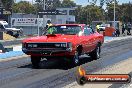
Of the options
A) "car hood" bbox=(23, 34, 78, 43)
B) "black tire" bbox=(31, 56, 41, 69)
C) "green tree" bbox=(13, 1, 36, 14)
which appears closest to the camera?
"car hood" bbox=(23, 34, 78, 43)

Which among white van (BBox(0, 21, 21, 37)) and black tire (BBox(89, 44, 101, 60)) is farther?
white van (BBox(0, 21, 21, 37))

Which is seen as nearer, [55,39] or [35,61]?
[55,39]

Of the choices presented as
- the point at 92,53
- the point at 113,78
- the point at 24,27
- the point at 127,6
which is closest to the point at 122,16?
the point at 127,6

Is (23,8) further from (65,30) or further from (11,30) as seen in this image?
(65,30)

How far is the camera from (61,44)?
12422 millimetres

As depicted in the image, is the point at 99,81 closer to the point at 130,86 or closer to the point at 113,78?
the point at 113,78

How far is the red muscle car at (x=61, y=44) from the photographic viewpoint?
12.5 metres

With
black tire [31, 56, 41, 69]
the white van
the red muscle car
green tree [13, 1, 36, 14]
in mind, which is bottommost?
the white van

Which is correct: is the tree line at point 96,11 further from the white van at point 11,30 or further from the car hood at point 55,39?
the car hood at point 55,39

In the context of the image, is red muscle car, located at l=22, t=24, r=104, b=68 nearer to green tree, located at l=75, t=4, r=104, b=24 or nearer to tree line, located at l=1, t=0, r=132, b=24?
tree line, located at l=1, t=0, r=132, b=24

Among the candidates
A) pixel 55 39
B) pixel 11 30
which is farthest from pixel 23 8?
pixel 55 39

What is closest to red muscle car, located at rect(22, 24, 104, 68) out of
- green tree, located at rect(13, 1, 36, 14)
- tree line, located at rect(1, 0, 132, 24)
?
tree line, located at rect(1, 0, 132, 24)

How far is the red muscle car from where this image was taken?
40.9 feet

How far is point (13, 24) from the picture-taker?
166 feet
